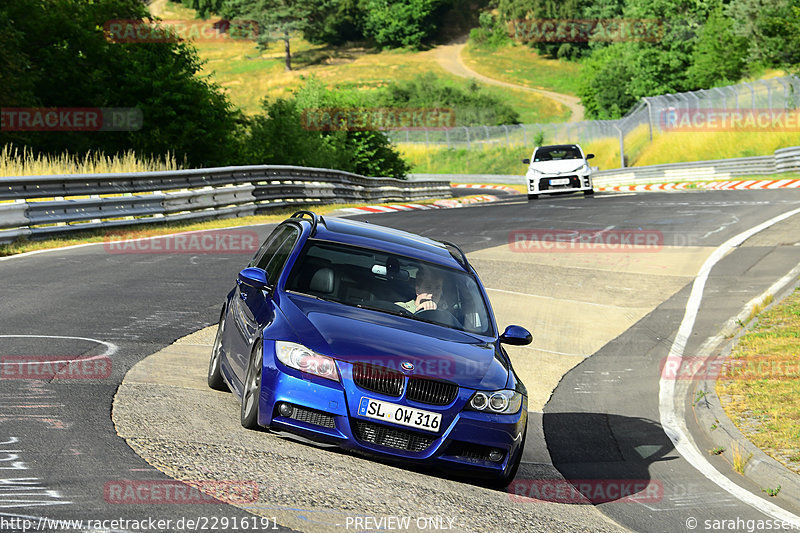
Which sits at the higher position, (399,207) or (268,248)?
(268,248)

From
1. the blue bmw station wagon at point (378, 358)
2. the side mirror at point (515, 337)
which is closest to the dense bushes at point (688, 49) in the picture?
the side mirror at point (515, 337)

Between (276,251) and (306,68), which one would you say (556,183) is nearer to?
(276,251)

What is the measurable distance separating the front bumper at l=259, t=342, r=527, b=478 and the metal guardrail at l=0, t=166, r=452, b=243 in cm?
1218

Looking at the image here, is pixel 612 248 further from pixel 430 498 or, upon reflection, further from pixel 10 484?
pixel 10 484

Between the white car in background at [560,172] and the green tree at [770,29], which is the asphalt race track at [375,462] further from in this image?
the green tree at [770,29]

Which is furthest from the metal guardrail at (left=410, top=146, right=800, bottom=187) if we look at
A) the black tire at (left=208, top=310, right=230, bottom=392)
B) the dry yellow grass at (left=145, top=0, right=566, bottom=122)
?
the dry yellow grass at (left=145, top=0, right=566, bottom=122)

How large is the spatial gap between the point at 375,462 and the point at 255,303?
5.60 feet

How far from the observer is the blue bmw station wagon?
6.65 metres

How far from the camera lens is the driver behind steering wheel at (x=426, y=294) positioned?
7.94 metres

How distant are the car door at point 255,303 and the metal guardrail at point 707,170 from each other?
36.6 metres

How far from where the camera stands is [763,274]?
1744 centimetres

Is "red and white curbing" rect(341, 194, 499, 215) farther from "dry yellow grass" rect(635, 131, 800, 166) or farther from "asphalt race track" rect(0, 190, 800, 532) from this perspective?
"dry yellow grass" rect(635, 131, 800, 166)

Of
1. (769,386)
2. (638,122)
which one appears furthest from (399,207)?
(638,122)

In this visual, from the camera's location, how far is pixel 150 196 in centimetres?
2180
